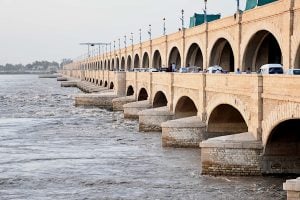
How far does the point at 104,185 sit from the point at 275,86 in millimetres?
9088

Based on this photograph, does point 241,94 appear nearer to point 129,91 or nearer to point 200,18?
Result: point 200,18

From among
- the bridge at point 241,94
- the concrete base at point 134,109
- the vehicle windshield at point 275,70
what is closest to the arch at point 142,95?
the bridge at point 241,94

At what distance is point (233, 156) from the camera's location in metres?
26.1

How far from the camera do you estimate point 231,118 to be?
113 ft

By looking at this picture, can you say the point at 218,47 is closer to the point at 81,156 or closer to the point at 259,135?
the point at 81,156

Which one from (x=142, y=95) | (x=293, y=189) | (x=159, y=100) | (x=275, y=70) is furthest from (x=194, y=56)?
(x=293, y=189)

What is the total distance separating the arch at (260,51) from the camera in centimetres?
3675

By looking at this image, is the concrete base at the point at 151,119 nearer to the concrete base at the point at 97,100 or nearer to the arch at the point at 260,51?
the arch at the point at 260,51

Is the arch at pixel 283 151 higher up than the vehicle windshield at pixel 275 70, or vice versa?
the vehicle windshield at pixel 275 70

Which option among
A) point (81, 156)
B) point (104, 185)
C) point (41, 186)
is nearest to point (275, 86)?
point (104, 185)

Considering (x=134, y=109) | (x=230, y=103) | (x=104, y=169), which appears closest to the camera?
(x=230, y=103)

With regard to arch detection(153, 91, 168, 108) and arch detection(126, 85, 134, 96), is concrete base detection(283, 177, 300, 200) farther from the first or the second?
arch detection(126, 85, 134, 96)

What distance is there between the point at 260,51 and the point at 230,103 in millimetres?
10380

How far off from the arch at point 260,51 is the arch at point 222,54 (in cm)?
529
